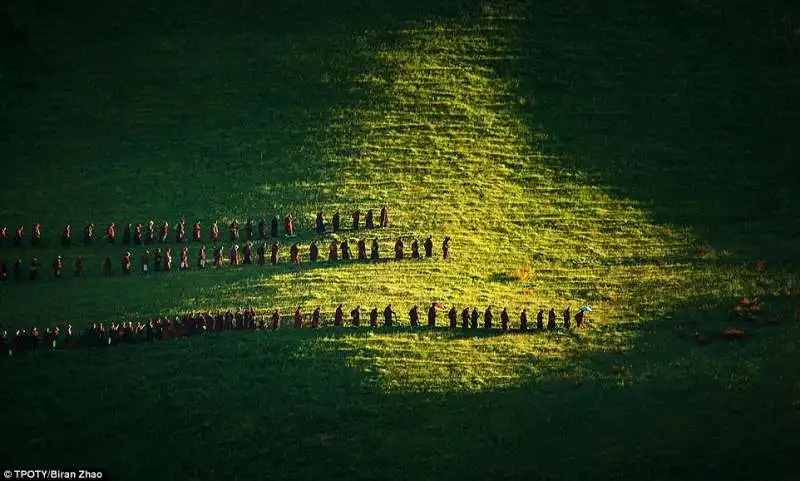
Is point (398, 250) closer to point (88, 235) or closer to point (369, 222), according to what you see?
point (369, 222)

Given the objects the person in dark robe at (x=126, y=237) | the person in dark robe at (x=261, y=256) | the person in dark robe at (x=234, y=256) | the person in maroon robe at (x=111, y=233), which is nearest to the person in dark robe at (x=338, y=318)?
the person in dark robe at (x=261, y=256)

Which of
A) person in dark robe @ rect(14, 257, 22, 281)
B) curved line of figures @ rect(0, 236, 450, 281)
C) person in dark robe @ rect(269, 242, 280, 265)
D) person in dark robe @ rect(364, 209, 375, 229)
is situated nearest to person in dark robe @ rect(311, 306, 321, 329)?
curved line of figures @ rect(0, 236, 450, 281)

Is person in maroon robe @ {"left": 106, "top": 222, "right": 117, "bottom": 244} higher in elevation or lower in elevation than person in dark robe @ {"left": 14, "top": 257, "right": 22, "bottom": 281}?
higher

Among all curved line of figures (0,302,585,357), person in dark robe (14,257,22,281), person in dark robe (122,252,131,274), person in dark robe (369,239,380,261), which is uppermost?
person in dark robe (369,239,380,261)

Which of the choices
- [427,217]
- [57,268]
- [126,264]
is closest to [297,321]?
[126,264]

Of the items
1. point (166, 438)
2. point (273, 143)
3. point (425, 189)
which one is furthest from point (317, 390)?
point (273, 143)

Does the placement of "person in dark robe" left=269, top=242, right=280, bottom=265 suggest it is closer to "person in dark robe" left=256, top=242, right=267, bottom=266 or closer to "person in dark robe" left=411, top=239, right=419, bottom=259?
"person in dark robe" left=256, top=242, right=267, bottom=266

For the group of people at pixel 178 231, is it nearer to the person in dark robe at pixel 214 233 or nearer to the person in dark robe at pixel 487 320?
the person in dark robe at pixel 214 233
